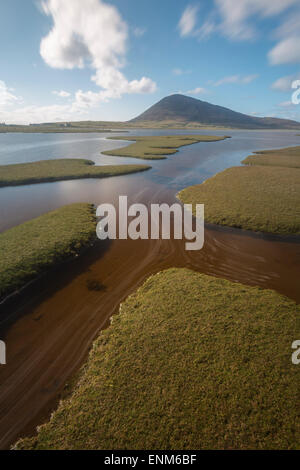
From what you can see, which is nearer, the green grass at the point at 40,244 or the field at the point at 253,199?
the green grass at the point at 40,244

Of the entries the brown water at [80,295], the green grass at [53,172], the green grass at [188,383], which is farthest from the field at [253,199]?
the green grass at [53,172]
